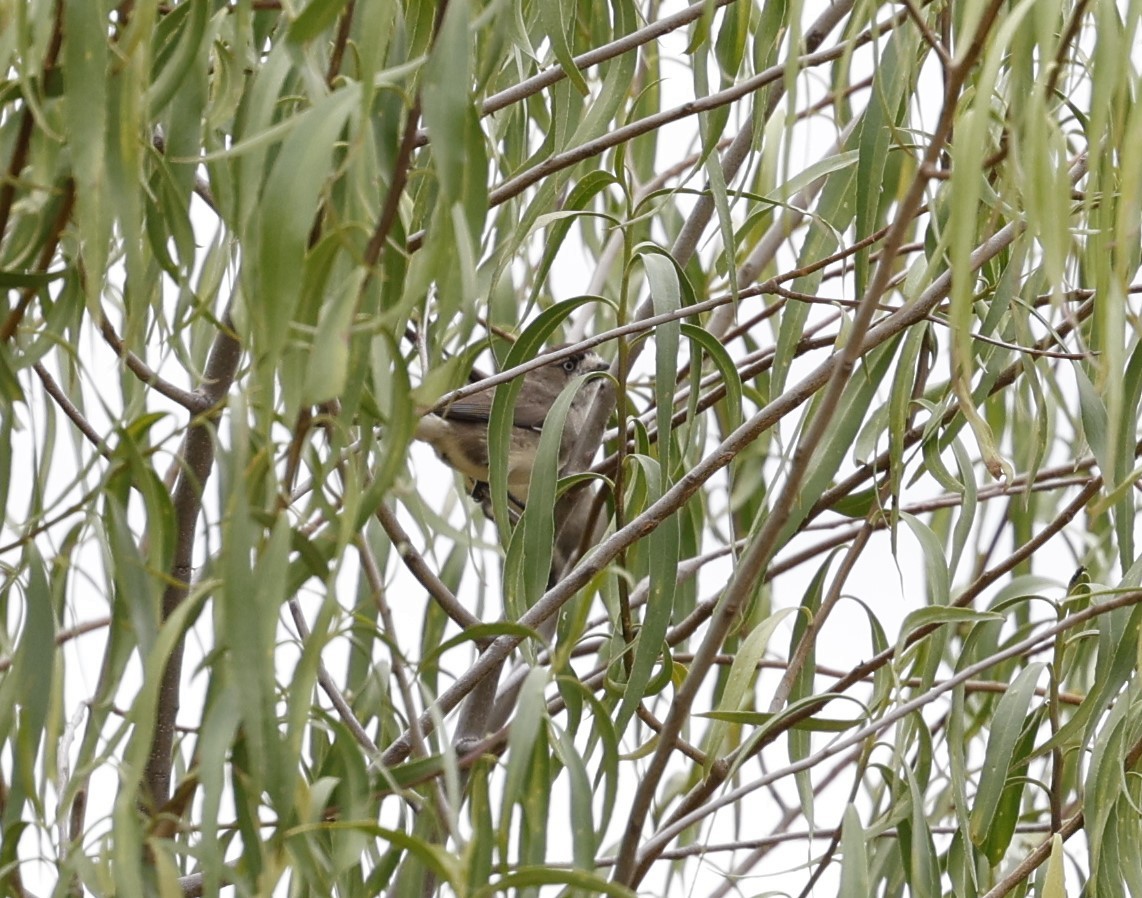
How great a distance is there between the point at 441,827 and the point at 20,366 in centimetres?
52

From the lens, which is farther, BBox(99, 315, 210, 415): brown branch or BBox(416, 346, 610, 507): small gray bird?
BBox(416, 346, 610, 507): small gray bird

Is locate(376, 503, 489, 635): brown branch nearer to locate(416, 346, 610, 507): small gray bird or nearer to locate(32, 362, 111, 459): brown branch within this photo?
locate(32, 362, 111, 459): brown branch

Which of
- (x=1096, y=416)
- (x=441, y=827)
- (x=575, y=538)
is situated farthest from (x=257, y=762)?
(x=575, y=538)

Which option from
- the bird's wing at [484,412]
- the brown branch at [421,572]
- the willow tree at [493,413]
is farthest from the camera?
the bird's wing at [484,412]

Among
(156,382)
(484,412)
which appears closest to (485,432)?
(484,412)

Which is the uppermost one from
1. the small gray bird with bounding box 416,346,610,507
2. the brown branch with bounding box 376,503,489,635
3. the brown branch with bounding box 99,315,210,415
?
the small gray bird with bounding box 416,346,610,507

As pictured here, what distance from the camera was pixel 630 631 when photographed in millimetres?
1541

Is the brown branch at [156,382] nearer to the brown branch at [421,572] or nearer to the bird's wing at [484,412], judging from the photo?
the brown branch at [421,572]

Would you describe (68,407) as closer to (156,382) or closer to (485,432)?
(156,382)

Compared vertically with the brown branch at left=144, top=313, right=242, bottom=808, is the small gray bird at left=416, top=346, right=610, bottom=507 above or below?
above

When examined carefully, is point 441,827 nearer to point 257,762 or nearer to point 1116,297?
point 257,762

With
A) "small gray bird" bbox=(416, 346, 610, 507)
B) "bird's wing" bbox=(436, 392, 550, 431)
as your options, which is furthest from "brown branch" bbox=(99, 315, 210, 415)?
"bird's wing" bbox=(436, 392, 550, 431)

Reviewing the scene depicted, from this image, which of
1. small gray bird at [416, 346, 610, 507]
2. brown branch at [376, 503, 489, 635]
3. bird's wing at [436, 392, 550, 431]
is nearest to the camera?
brown branch at [376, 503, 489, 635]

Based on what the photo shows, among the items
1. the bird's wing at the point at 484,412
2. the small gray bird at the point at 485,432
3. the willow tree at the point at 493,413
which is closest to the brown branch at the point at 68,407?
the willow tree at the point at 493,413
